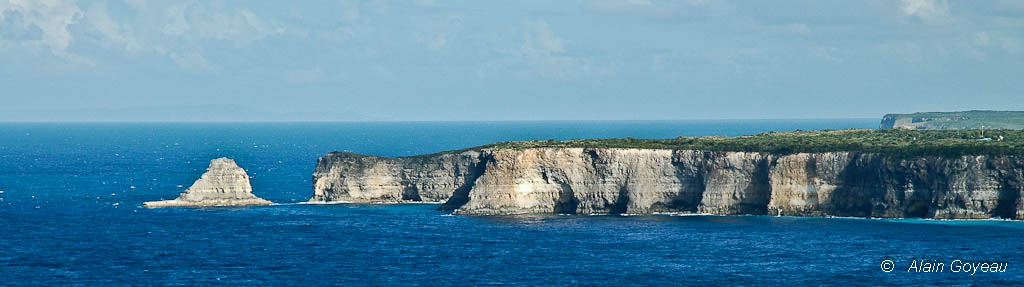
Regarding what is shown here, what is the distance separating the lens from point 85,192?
5950 inches

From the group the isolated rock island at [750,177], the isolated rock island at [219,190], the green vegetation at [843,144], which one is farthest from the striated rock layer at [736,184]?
the isolated rock island at [219,190]

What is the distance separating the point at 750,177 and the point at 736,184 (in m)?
1.47

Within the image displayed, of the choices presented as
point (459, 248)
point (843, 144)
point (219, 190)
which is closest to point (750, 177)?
point (843, 144)

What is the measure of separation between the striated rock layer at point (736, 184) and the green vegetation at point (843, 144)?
1.66 metres

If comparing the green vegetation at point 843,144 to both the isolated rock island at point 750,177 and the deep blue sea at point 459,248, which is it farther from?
the deep blue sea at point 459,248

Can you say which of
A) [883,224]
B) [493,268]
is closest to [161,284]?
[493,268]

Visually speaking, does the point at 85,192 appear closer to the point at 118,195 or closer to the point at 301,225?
the point at 118,195

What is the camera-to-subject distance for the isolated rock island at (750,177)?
117000mm

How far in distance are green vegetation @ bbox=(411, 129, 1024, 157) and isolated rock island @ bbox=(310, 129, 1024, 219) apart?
0.54ft

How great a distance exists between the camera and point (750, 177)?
126m

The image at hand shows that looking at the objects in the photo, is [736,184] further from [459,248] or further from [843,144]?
[459,248]

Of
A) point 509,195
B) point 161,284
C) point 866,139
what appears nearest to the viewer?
point 161,284

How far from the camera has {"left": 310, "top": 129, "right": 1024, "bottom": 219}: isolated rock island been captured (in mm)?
117000

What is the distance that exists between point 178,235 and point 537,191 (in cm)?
3500
